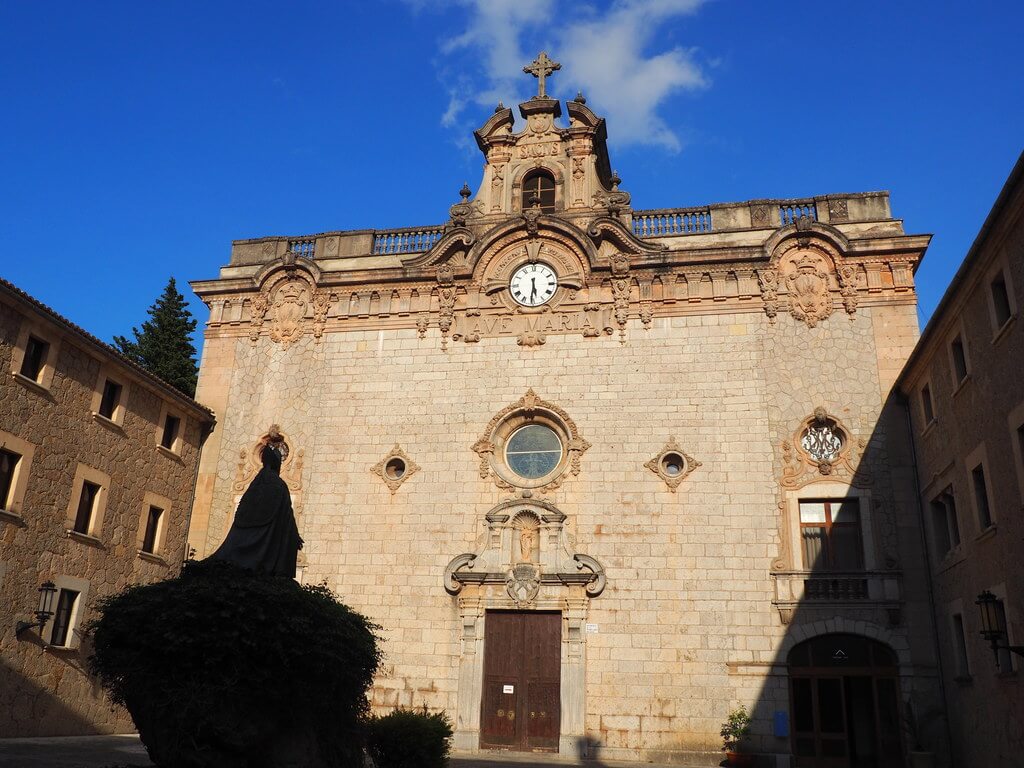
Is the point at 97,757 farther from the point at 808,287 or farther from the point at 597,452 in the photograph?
the point at 808,287

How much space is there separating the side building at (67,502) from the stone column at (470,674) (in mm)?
7849

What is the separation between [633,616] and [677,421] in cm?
491

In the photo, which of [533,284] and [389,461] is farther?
[533,284]

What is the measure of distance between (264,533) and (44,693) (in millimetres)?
10367

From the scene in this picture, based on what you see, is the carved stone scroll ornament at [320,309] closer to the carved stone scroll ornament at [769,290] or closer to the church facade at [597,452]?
the church facade at [597,452]

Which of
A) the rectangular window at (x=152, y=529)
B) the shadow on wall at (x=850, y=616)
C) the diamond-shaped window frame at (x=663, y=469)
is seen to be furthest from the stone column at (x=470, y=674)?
the rectangular window at (x=152, y=529)

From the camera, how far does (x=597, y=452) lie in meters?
21.6

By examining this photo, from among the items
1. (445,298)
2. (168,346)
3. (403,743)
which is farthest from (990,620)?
(168,346)

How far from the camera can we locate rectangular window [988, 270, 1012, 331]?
573 inches

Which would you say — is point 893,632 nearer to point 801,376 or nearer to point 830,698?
point 830,698

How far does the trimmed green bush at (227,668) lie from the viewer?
9.23 meters

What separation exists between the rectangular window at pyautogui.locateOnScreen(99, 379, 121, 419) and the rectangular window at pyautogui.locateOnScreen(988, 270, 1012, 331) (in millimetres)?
18947

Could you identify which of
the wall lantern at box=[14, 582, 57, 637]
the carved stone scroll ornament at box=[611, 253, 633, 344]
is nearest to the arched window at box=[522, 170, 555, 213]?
the carved stone scroll ornament at box=[611, 253, 633, 344]

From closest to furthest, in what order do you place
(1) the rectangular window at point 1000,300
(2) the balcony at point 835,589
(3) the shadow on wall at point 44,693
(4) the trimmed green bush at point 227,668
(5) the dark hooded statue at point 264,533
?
(4) the trimmed green bush at point 227,668 → (5) the dark hooded statue at point 264,533 → (1) the rectangular window at point 1000,300 → (3) the shadow on wall at point 44,693 → (2) the balcony at point 835,589
